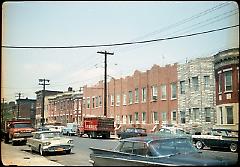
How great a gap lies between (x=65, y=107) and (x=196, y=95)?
1674 inches

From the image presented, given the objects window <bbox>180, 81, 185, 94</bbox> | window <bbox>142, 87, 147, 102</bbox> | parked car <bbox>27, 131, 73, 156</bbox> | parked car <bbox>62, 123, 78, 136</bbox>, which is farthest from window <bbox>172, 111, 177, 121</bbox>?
parked car <bbox>27, 131, 73, 156</bbox>

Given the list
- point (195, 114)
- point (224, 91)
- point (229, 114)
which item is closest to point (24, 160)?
point (224, 91)

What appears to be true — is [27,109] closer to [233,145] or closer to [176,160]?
[233,145]

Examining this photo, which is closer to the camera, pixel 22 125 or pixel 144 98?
pixel 22 125

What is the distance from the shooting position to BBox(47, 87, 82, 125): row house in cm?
7150

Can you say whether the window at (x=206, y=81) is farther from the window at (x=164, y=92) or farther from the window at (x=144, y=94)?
the window at (x=144, y=94)

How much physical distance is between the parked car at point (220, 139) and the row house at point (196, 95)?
10.4 m

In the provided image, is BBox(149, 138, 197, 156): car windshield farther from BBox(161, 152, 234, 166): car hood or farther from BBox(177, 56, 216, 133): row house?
BBox(177, 56, 216, 133): row house

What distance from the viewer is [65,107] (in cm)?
7594

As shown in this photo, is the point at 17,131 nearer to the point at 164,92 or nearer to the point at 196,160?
the point at 164,92

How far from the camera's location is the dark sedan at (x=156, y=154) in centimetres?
769

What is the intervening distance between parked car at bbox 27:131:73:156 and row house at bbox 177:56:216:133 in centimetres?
1805

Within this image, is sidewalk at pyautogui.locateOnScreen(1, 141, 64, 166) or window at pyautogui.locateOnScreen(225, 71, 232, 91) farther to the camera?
window at pyautogui.locateOnScreen(225, 71, 232, 91)

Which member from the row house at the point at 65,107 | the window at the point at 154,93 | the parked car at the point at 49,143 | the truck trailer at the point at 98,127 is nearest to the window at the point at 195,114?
the window at the point at 154,93
